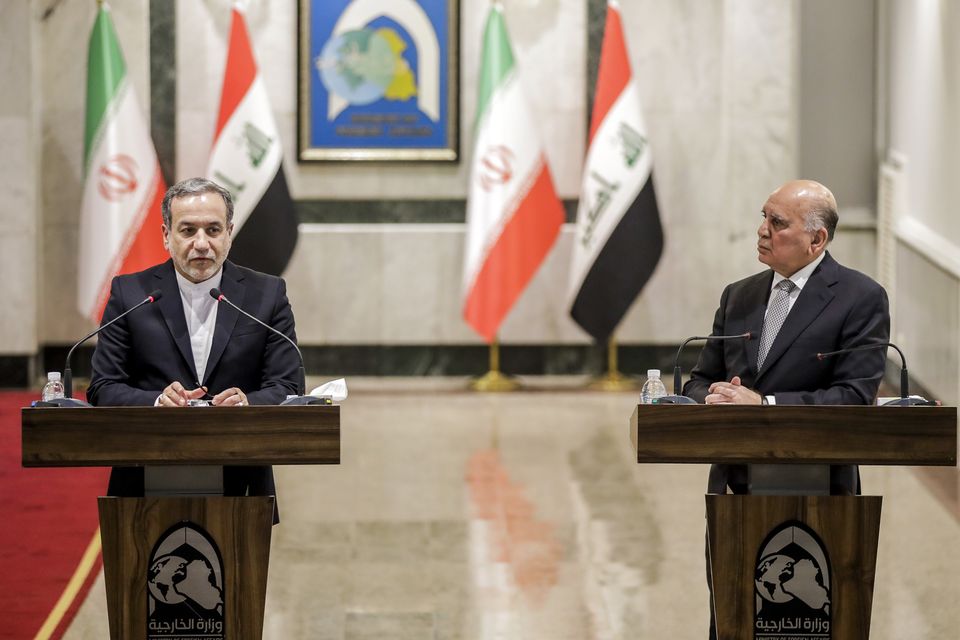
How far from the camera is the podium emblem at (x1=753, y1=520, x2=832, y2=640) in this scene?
3756 mm

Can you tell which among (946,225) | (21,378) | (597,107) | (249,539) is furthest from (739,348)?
(21,378)

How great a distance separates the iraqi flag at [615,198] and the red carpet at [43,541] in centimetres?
396

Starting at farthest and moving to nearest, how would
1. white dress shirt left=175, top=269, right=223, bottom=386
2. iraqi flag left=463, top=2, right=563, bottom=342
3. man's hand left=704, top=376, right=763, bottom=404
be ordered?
1. iraqi flag left=463, top=2, right=563, bottom=342
2. white dress shirt left=175, top=269, right=223, bottom=386
3. man's hand left=704, top=376, right=763, bottom=404

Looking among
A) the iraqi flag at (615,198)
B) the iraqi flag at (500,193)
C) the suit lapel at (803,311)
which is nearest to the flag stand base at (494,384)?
the iraqi flag at (500,193)

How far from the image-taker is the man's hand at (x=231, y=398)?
12.2 ft

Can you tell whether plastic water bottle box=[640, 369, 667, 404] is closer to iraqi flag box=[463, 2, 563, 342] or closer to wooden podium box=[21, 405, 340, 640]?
wooden podium box=[21, 405, 340, 640]

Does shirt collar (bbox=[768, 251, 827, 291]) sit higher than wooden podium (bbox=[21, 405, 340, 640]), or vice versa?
shirt collar (bbox=[768, 251, 827, 291])

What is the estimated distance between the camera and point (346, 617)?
542 cm

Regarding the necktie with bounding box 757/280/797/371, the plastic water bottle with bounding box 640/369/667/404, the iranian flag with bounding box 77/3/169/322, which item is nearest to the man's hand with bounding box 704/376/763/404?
the plastic water bottle with bounding box 640/369/667/404

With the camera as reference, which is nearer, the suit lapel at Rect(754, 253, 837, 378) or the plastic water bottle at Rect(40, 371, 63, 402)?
the plastic water bottle at Rect(40, 371, 63, 402)

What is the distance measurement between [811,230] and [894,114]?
735cm

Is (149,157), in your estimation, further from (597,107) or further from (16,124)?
(597,107)

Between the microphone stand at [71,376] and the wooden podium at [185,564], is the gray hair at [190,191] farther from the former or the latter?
the wooden podium at [185,564]

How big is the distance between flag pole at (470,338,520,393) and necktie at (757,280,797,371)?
6.62 metres
